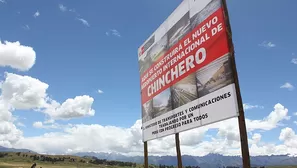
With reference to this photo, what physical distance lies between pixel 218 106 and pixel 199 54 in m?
2.80

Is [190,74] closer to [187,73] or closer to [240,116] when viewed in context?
[187,73]

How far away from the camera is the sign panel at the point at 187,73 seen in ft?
39.1

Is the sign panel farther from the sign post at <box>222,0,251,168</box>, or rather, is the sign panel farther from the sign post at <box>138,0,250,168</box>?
the sign post at <box>222,0,251,168</box>

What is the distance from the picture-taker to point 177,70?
1577 cm

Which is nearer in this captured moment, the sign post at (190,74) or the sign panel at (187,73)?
the sign post at (190,74)

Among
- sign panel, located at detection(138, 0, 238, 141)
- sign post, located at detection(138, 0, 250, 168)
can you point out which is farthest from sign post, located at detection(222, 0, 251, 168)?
sign panel, located at detection(138, 0, 238, 141)

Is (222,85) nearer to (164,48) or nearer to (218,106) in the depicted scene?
(218,106)

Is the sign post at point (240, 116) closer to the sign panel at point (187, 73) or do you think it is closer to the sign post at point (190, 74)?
Answer: the sign post at point (190, 74)

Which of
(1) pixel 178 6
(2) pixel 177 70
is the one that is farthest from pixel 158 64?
(1) pixel 178 6

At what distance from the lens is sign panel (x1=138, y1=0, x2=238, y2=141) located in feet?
39.1

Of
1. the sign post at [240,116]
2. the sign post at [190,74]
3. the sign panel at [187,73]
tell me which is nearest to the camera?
the sign post at [240,116]

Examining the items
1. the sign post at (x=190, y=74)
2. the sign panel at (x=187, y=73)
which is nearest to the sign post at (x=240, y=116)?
the sign post at (x=190, y=74)

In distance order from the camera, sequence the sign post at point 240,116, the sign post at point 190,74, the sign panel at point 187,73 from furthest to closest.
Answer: the sign panel at point 187,73
the sign post at point 190,74
the sign post at point 240,116

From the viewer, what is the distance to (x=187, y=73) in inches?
576
